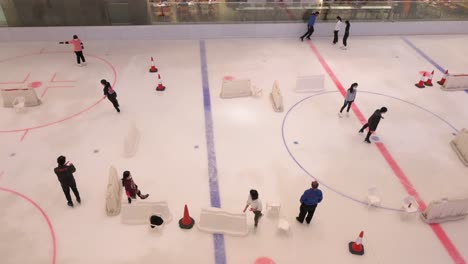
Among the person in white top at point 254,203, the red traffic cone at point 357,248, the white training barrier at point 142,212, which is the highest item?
the person in white top at point 254,203

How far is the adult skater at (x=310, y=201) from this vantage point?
6.24m

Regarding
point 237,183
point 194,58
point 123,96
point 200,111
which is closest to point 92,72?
point 123,96

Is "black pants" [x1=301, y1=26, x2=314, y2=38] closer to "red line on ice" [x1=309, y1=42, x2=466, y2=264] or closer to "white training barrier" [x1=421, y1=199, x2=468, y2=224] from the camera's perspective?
"red line on ice" [x1=309, y1=42, x2=466, y2=264]

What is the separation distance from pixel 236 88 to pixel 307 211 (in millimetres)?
5208

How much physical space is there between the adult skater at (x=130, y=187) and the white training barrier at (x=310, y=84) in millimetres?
6333

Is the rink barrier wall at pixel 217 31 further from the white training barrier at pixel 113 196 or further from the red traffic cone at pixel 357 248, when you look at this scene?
the red traffic cone at pixel 357 248

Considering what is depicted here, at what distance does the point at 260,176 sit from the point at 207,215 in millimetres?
1885

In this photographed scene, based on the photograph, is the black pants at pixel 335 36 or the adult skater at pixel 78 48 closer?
the adult skater at pixel 78 48

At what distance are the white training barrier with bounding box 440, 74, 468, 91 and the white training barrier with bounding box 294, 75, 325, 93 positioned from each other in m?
4.12

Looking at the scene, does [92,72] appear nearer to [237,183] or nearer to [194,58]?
[194,58]

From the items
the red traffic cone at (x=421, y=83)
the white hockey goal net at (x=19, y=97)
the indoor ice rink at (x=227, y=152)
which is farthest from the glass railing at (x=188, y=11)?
the white hockey goal net at (x=19, y=97)

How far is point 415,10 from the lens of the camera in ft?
50.6

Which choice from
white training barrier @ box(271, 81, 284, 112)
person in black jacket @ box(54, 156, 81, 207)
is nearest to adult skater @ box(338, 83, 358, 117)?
white training barrier @ box(271, 81, 284, 112)

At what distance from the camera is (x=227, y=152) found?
8625 millimetres
